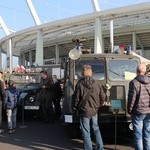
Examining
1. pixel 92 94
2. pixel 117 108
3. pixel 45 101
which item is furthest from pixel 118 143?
pixel 45 101

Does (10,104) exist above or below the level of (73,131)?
above

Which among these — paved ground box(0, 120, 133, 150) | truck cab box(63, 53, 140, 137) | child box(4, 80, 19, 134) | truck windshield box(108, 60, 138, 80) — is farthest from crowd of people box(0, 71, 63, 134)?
truck windshield box(108, 60, 138, 80)

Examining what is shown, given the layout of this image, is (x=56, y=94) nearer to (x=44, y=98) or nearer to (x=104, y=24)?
(x=44, y=98)

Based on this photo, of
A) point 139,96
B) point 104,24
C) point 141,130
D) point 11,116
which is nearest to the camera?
point 139,96

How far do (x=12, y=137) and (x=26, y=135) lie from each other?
435 millimetres

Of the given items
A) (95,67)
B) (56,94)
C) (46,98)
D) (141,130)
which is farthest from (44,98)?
(141,130)

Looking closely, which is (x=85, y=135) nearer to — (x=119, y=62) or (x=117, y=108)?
(x=117, y=108)

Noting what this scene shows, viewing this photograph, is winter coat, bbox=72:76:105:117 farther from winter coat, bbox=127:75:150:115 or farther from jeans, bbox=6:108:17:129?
jeans, bbox=6:108:17:129

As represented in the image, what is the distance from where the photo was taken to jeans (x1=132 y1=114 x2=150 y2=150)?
7312mm

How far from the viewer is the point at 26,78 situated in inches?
626

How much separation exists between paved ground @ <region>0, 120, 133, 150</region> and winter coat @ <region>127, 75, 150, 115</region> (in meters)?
2.03

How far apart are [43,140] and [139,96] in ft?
12.1

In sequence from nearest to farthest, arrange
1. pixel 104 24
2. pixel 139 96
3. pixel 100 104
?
pixel 139 96 < pixel 100 104 < pixel 104 24

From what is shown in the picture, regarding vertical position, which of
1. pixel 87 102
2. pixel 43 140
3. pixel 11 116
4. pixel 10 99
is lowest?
pixel 43 140
